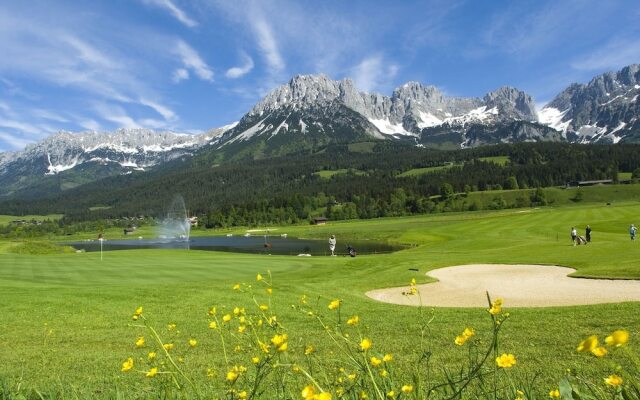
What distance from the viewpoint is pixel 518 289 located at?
20.1 metres

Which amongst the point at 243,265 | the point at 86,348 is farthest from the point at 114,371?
the point at 243,265

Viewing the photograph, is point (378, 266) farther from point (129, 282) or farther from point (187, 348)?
point (187, 348)

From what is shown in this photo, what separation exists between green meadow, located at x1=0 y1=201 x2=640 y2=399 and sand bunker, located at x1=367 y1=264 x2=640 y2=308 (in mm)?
1140

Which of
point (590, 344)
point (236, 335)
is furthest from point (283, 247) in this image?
point (590, 344)

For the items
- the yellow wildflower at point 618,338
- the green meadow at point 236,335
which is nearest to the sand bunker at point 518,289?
the green meadow at point 236,335

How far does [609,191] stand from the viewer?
14900 cm

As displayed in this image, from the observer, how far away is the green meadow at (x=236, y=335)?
6746mm

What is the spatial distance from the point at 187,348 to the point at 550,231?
180ft

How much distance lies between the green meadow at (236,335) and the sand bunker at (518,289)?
1.14m

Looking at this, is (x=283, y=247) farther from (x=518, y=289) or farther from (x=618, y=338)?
(x=618, y=338)

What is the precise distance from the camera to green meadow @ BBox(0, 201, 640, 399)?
266 inches

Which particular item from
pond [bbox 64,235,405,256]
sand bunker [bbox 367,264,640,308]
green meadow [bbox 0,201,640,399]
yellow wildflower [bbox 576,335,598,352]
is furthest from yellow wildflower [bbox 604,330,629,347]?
pond [bbox 64,235,405,256]

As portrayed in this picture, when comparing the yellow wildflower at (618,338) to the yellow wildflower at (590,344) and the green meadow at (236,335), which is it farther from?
the green meadow at (236,335)

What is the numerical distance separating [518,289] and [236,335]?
19.1 metres
